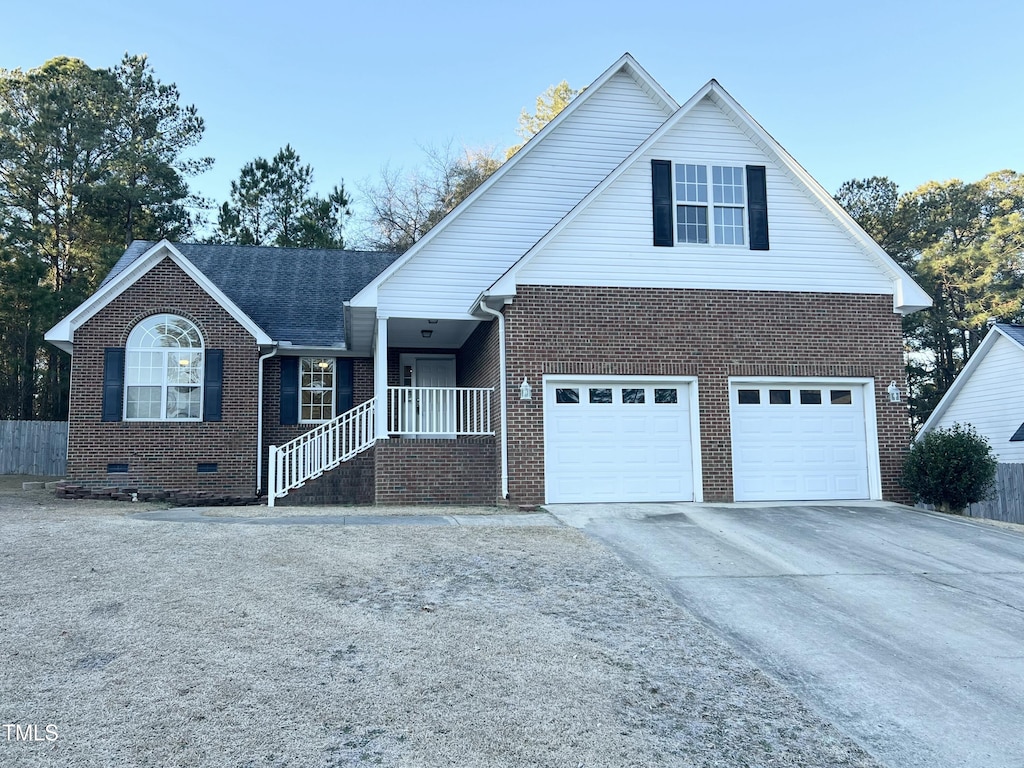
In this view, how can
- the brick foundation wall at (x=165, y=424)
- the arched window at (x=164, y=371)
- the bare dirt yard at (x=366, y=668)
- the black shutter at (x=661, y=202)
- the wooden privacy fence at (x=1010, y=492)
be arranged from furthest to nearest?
the wooden privacy fence at (x=1010, y=492), the arched window at (x=164, y=371), the brick foundation wall at (x=165, y=424), the black shutter at (x=661, y=202), the bare dirt yard at (x=366, y=668)

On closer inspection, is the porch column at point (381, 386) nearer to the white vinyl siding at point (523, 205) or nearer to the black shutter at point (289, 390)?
the white vinyl siding at point (523, 205)

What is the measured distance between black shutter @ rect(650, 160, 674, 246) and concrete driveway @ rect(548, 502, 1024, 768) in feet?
15.2

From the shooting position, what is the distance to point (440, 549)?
27.7ft

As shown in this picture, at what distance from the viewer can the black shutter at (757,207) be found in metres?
13.1

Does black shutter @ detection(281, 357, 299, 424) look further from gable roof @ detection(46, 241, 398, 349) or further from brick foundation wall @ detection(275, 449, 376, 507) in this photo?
brick foundation wall @ detection(275, 449, 376, 507)

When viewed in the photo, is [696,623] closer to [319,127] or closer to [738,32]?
[738,32]

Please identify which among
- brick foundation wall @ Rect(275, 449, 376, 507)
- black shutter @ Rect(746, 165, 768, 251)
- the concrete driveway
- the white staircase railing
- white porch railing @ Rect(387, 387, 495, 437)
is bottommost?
the concrete driveway

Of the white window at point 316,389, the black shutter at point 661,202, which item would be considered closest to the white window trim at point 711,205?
the black shutter at point 661,202

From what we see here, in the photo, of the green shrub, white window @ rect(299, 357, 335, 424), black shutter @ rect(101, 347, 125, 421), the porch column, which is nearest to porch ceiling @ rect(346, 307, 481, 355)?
the porch column

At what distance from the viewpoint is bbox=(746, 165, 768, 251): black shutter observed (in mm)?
13141

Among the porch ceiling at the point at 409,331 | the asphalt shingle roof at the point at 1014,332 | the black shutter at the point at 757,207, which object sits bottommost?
the porch ceiling at the point at 409,331

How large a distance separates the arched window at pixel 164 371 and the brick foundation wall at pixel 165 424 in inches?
7.9

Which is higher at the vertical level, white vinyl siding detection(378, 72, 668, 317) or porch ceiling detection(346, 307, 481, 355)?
white vinyl siding detection(378, 72, 668, 317)

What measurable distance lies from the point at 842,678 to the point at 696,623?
51.6 inches
